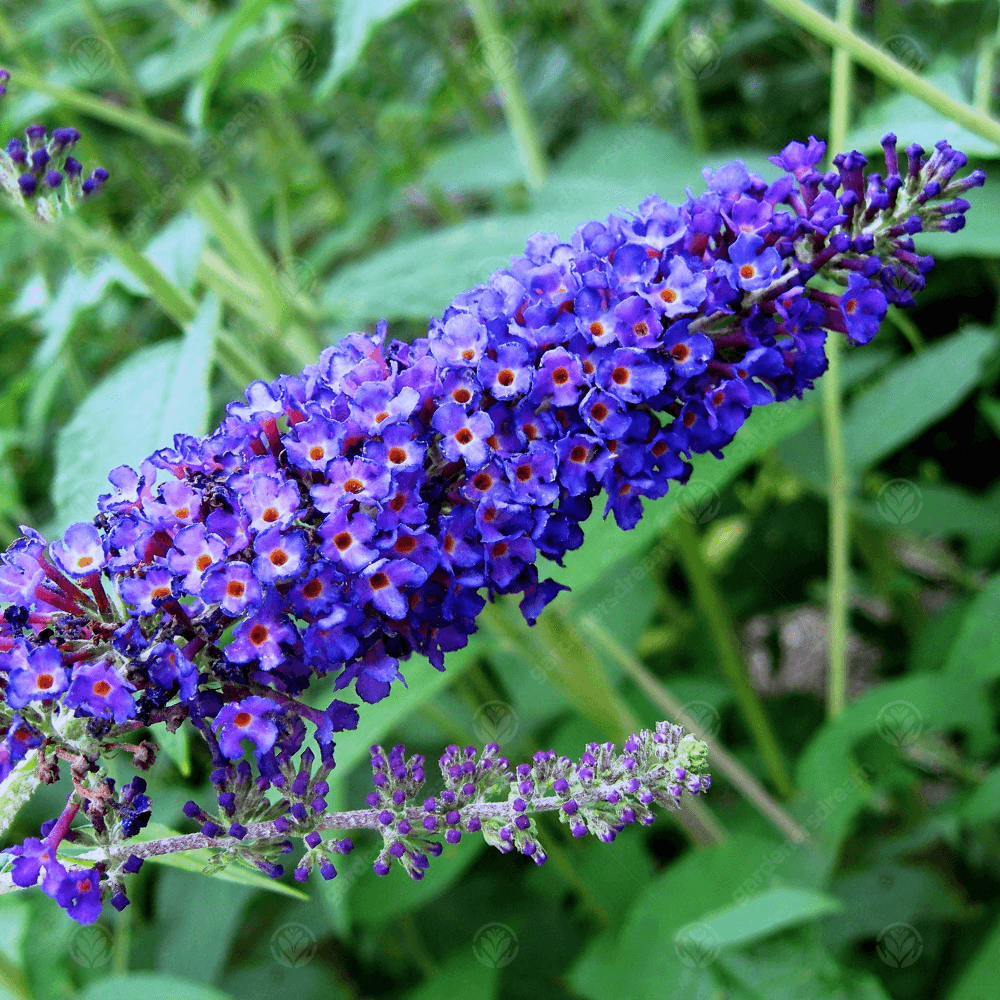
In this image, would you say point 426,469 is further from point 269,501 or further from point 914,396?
point 914,396

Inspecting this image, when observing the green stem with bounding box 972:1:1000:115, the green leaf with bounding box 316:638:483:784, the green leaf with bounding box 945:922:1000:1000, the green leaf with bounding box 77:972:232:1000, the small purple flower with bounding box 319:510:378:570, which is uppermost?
the small purple flower with bounding box 319:510:378:570

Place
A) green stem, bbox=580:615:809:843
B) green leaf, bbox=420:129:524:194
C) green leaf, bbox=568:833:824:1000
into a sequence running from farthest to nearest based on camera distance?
green leaf, bbox=420:129:524:194 → green stem, bbox=580:615:809:843 → green leaf, bbox=568:833:824:1000

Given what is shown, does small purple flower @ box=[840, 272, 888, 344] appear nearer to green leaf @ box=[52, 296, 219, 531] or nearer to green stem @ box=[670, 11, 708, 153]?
green leaf @ box=[52, 296, 219, 531]

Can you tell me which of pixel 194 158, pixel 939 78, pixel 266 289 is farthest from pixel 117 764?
pixel 939 78

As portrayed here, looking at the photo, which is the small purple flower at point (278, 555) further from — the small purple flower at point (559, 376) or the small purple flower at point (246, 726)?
the small purple flower at point (559, 376)

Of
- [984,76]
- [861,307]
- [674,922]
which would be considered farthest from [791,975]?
[984,76]

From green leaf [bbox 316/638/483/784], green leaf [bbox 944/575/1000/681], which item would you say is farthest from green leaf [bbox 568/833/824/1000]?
green leaf [bbox 316/638/483/784]
